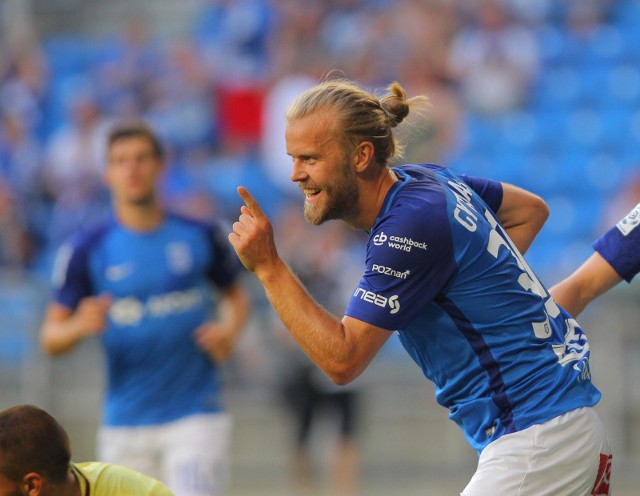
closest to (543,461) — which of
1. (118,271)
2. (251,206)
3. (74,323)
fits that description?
(251,206)

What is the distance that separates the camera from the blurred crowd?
14805 millimetres

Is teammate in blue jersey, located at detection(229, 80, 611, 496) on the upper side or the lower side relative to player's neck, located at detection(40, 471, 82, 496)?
upper

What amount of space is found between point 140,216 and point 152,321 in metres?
0.71

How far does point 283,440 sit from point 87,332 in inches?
211

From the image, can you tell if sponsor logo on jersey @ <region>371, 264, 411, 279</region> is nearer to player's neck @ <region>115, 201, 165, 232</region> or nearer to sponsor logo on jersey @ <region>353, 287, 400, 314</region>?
sponsor logo on jersey @ <region>353, 287, 400, 314</region>

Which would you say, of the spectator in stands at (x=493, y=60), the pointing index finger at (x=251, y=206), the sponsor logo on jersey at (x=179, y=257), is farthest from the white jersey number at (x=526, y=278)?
the spectator in stands at (x=493, y=60)

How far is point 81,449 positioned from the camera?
11.7m

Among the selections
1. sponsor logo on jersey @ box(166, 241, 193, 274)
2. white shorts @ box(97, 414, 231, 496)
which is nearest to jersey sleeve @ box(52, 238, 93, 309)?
sponsor logo on jersey @ box(166, 241, 193, 274)

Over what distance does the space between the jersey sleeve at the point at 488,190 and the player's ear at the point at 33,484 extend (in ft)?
6.98

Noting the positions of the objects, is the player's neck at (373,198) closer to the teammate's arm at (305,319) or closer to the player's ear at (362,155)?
the player's ear at (362,155)

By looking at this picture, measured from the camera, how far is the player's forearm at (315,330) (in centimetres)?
431

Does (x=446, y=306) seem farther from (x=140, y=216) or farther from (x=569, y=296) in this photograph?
(x=140, y=216)

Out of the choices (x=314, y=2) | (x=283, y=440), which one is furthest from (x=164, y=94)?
(x=283, y=440)

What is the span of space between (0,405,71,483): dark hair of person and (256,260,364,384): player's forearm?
896mm
